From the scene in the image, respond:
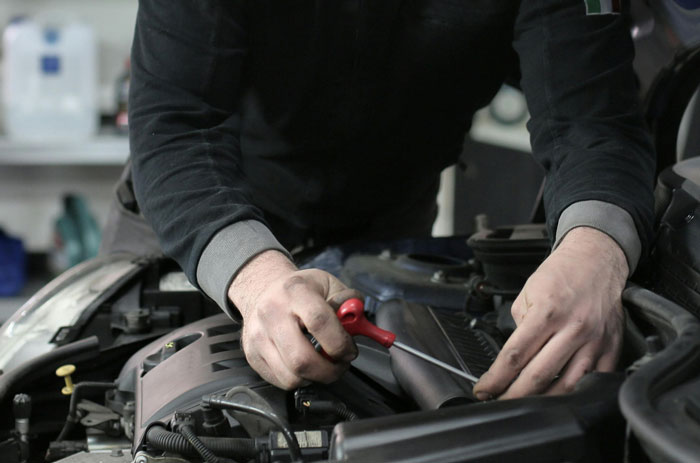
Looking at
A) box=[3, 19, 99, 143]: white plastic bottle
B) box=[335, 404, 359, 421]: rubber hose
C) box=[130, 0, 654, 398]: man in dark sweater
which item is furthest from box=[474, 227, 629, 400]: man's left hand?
box=[3, 19, 99, 143]: white plastic bottle

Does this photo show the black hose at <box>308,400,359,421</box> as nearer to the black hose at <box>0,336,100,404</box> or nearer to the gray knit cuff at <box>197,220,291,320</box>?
the gray knit cuff at <box>197,220,291,320</box>

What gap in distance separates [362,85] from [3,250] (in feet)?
7.16

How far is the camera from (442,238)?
123 centimetres

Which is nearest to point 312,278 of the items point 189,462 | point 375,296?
point 189,462

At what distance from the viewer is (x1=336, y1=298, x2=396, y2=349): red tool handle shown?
0.68 metres

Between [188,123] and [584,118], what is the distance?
43 cm

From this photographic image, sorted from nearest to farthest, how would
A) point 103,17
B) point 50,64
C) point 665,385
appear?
point 665,385 < point 50,64 < point 103,17

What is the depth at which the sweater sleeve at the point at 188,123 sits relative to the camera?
0.83 meters

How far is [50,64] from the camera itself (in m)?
2.84

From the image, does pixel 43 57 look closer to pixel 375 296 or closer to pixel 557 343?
pixel 375 296

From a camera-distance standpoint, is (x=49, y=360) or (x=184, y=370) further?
(x=49, y=360)

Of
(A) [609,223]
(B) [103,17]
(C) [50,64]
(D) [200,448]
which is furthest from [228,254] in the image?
(B) [103,17]

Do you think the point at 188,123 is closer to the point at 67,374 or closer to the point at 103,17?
the point at 67,374

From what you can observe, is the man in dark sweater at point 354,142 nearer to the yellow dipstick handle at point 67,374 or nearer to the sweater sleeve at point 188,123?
the sweater sleeve at point 188,123
